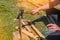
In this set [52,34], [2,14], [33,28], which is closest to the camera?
[52,34]

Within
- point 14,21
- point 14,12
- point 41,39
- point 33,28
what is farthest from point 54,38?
point 14,12

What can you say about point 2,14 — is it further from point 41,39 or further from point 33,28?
point 41,39

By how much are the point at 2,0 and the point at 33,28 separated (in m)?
2.04

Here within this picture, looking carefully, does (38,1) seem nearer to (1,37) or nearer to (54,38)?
(1,37)

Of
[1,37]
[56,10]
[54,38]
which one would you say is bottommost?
[1,37]

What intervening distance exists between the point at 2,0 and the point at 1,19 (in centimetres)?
100

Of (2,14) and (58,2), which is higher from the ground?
(58,2)

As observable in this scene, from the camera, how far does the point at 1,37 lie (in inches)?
175

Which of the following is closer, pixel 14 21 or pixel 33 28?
pixel 33 28

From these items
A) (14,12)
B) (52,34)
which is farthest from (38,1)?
(52,34)

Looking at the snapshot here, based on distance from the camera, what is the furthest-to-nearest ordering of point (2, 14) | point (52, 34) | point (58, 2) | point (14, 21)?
point (2, 14) → point (14, 21) → point (58, 2) → point (52, 34)

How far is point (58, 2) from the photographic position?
355cm

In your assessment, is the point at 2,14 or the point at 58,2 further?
the point at 2,14

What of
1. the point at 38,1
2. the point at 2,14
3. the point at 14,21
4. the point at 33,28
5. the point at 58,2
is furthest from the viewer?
the point at 38,1
